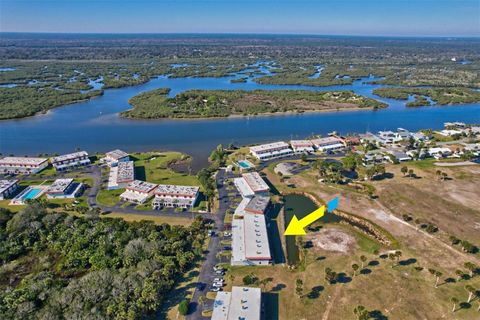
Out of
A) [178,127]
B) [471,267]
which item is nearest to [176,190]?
[471,267]

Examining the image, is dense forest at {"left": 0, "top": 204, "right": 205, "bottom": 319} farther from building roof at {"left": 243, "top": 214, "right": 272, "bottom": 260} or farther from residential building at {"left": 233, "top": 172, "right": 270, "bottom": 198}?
residential building at {"left": 233, "top": 172, "right": 270, "bottom": 198}

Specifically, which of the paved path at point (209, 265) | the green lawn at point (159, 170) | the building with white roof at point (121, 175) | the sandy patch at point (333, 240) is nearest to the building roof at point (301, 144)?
the green lawn at point (159, 170)

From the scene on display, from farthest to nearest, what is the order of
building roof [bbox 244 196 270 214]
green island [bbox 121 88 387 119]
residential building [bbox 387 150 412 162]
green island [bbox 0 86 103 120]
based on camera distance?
green island [bbox 121 88 387 119] < green island [bbox 0 86 103 120] < residential building [bbox 387 150 412 162] < building roof [bbox 244 196 270 214]

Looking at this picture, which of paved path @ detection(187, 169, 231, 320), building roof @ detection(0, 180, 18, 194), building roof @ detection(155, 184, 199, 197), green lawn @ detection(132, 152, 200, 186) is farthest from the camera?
green lawn @ detection(132, 152, 200, 186)

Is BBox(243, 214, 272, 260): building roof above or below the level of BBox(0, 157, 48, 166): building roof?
below

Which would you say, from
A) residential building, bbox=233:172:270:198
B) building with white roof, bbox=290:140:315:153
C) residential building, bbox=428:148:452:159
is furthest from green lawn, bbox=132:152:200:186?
residential building, bbox=428:148:452:159

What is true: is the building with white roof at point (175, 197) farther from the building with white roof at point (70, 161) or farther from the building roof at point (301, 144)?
the building roof at point (301, 144)

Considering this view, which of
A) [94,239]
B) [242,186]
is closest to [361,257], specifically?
[242,186]
